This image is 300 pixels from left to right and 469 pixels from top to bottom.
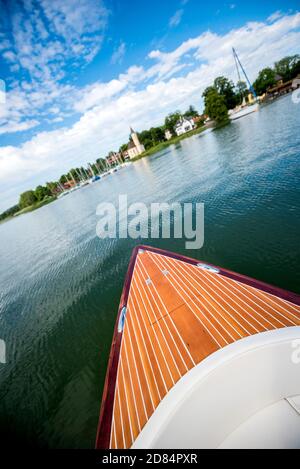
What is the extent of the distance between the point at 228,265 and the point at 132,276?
3203 mm

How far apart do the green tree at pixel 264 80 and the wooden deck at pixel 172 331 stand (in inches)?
2875

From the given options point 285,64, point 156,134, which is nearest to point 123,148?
point 156,134

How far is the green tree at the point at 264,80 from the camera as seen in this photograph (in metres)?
55.3

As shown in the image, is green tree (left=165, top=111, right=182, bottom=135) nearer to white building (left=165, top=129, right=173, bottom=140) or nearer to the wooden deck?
white building (left=165, top=129, right=173, bottom=140)

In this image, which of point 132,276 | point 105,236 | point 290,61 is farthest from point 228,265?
point 290,61

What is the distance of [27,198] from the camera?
276 ft

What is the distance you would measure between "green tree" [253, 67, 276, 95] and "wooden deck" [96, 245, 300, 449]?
→ 7302 centimetres

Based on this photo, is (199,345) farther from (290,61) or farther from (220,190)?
(290,61)

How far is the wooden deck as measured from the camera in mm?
3043

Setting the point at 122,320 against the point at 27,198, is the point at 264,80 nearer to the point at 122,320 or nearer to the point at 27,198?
the point at 122,320

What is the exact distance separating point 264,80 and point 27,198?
92391 mm

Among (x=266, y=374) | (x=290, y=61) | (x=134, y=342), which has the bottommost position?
(x=134, y=342)

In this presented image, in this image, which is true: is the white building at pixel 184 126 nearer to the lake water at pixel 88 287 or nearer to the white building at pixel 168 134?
the white building at pixel 168 134

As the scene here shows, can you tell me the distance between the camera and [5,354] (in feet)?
23.8
